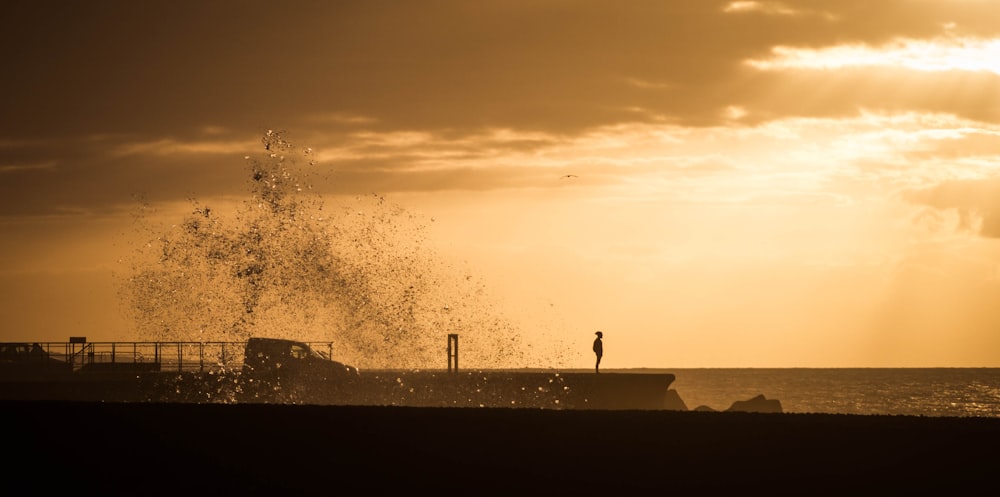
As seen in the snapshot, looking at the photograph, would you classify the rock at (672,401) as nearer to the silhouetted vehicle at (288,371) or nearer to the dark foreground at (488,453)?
the silhouetted vehicle at (288,371)

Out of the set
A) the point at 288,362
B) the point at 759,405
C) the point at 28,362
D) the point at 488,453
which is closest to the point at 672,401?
the point at 759,405

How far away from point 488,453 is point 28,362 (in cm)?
3826

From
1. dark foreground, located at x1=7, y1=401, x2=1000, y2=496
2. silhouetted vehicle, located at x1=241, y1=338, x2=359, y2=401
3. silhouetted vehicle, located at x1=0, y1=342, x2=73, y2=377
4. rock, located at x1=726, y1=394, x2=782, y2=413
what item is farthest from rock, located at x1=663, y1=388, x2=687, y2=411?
dark foreground, located at x1=7, y1=401, x2=1000, y2=496

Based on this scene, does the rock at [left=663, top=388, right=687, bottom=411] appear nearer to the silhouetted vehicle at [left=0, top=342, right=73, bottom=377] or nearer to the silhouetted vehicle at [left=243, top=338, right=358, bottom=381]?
the silhouetted vehicle at [left=243, top=338, right=358, bottom=381]

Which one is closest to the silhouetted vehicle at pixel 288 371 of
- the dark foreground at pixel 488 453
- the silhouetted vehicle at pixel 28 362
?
the silhouetted vehicle at pixel 28 362

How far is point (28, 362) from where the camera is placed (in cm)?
5206

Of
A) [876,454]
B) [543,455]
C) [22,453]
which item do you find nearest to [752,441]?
[876,454]

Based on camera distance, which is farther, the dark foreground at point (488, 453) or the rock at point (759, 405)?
the rock at point (759, 405)

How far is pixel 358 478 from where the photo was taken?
59.0 ft

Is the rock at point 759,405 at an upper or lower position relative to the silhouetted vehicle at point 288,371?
lower

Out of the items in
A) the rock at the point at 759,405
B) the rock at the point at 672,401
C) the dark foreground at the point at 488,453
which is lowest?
the rock at the point at 759,405

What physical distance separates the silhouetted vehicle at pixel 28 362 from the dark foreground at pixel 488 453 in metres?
29.8

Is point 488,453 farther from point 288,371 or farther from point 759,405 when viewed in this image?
point 759,405

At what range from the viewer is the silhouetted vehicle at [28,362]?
5128cm
